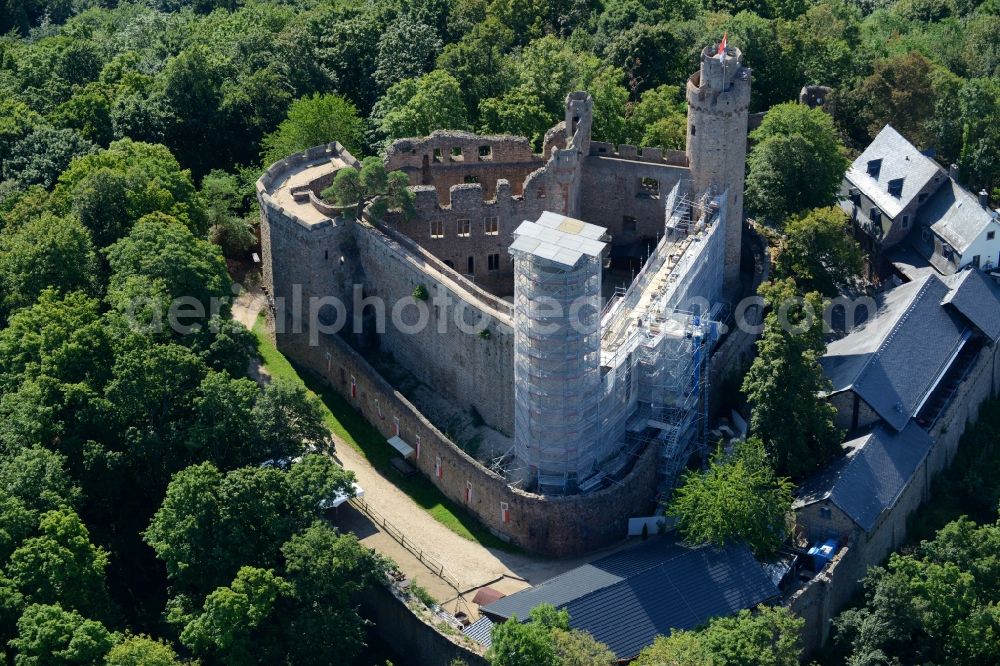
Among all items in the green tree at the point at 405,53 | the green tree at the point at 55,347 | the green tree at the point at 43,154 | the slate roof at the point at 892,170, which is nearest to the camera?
the green tree at the point at 55,347

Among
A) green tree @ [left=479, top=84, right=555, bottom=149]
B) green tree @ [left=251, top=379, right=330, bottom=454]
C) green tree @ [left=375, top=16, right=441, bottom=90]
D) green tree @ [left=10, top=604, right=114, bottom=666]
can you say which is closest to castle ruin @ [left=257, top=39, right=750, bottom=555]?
green tree @ [left=479, top=84, right=555, bottom=149]

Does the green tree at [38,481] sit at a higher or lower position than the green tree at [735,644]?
higher

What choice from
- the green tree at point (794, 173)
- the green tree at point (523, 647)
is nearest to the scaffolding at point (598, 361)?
the green tree at point (794, 173)

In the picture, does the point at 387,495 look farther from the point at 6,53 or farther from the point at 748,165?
the point at 6,53

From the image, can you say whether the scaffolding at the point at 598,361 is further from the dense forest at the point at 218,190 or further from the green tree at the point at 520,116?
the green tree at the point at 520,116

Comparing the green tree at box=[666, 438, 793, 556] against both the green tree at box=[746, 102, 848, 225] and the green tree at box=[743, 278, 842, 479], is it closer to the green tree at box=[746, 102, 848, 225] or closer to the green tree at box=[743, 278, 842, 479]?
the green tree at box=[743, 278, 842, 479]
